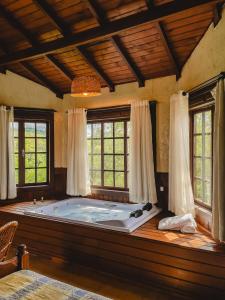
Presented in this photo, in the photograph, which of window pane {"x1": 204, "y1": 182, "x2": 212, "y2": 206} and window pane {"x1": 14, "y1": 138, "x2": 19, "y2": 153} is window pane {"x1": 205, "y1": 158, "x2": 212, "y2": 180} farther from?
window pane {"x1": 14, "y1": 138, "x2": 19, "y2": 153}

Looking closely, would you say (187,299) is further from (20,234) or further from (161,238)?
(20,234)

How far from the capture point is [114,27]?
9.26 ft

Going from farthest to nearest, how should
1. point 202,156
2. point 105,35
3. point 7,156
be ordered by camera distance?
point 7,156
point 202,156
point 105,35

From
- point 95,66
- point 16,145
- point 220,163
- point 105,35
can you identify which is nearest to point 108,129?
point 95,66

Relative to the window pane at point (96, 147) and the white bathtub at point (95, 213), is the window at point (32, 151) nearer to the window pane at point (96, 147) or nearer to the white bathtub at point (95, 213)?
the white bathtub at point (95, 213)

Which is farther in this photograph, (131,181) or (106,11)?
(131,181)

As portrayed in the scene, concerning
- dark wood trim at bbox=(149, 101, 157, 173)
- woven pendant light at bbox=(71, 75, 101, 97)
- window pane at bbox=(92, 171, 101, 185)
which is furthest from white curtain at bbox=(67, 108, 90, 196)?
woven pendant light at bbox=(71, 75, 101, 97)

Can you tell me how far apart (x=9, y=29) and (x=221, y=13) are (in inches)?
106

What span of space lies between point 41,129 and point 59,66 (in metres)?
1.27

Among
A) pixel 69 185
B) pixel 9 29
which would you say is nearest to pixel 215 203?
pixel 69 185

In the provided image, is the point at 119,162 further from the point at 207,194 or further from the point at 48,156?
the point at 207,194

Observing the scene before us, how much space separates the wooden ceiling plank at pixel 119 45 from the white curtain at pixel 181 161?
0.78 m

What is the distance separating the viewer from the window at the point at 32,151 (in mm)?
4500

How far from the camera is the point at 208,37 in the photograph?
2.79 metres
